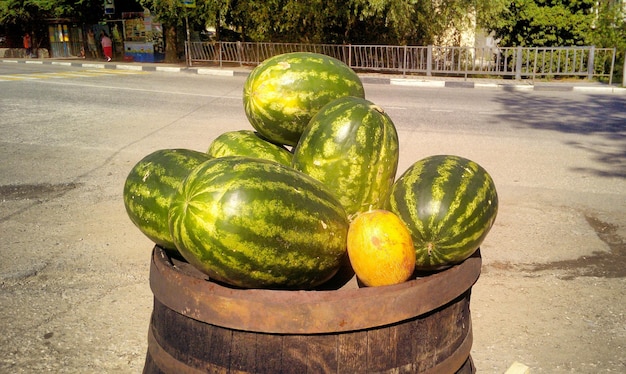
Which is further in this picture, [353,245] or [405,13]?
[405,13]

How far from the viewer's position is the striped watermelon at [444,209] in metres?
2.13

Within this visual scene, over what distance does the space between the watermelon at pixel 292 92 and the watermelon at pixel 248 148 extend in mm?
76

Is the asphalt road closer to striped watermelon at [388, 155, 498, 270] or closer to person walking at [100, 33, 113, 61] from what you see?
striped watermelon at [388, 155, 498, 270]

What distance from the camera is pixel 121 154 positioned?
8.43 m

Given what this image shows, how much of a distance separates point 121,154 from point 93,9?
28146 mm

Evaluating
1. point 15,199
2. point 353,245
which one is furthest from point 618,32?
point 353,245

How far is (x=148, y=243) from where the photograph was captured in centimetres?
539

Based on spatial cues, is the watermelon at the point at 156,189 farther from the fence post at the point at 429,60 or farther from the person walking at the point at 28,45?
the person walking at the point at 28,45

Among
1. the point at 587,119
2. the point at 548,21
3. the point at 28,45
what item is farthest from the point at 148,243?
the point at 28,45

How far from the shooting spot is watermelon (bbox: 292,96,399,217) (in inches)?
90.0

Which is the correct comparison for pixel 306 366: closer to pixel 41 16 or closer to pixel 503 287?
pixel 503 287

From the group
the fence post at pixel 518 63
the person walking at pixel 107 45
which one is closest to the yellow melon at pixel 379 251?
the fence post at pixel 518 63

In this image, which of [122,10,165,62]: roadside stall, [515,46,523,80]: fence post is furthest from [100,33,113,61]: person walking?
[515,46,523,80]: fence post

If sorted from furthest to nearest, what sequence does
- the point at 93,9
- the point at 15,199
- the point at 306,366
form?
the point at 93,9 < the point at 15,199 < the point at 306,366
